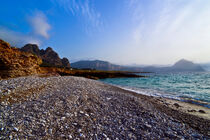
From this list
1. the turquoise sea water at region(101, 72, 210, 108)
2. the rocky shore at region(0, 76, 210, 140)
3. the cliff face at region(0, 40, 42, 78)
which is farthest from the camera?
the cliff face at region(0, 40, 42, 78)

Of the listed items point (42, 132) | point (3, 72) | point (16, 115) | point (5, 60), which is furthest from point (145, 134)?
point (5, 60)

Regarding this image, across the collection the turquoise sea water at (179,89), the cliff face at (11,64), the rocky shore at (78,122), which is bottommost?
the turquoise sea water at (179,89)

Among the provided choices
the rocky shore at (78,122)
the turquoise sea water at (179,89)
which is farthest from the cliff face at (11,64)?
the turquoise sea water at (179,89)

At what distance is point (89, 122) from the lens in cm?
463

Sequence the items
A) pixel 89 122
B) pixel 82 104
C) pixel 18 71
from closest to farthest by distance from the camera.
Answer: pixel 89 122, pixel 82 104, pixel 18 71

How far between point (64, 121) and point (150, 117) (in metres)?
5.13

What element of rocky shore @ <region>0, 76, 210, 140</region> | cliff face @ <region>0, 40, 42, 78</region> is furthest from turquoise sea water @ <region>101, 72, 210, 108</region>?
cliff face @ <region>0, 40, 42, 78</region>

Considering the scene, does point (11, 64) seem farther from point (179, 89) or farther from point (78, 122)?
point (179, 89)

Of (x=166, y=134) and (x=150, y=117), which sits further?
(x=150, y=117)

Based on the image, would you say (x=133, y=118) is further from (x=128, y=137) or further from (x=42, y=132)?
(x=42, y=132)

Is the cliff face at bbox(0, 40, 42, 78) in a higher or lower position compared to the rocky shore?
higher

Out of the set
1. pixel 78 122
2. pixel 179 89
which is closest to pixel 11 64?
pixel 78 122

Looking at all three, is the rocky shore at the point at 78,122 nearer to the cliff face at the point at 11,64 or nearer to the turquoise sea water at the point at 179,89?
the turquoise sea water at the point at 179,89

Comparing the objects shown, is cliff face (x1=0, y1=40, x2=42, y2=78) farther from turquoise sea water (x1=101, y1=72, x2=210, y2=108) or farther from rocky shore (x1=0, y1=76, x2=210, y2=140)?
turquoise sea water (x1=101, y1=72, x2=210, y2=108)
